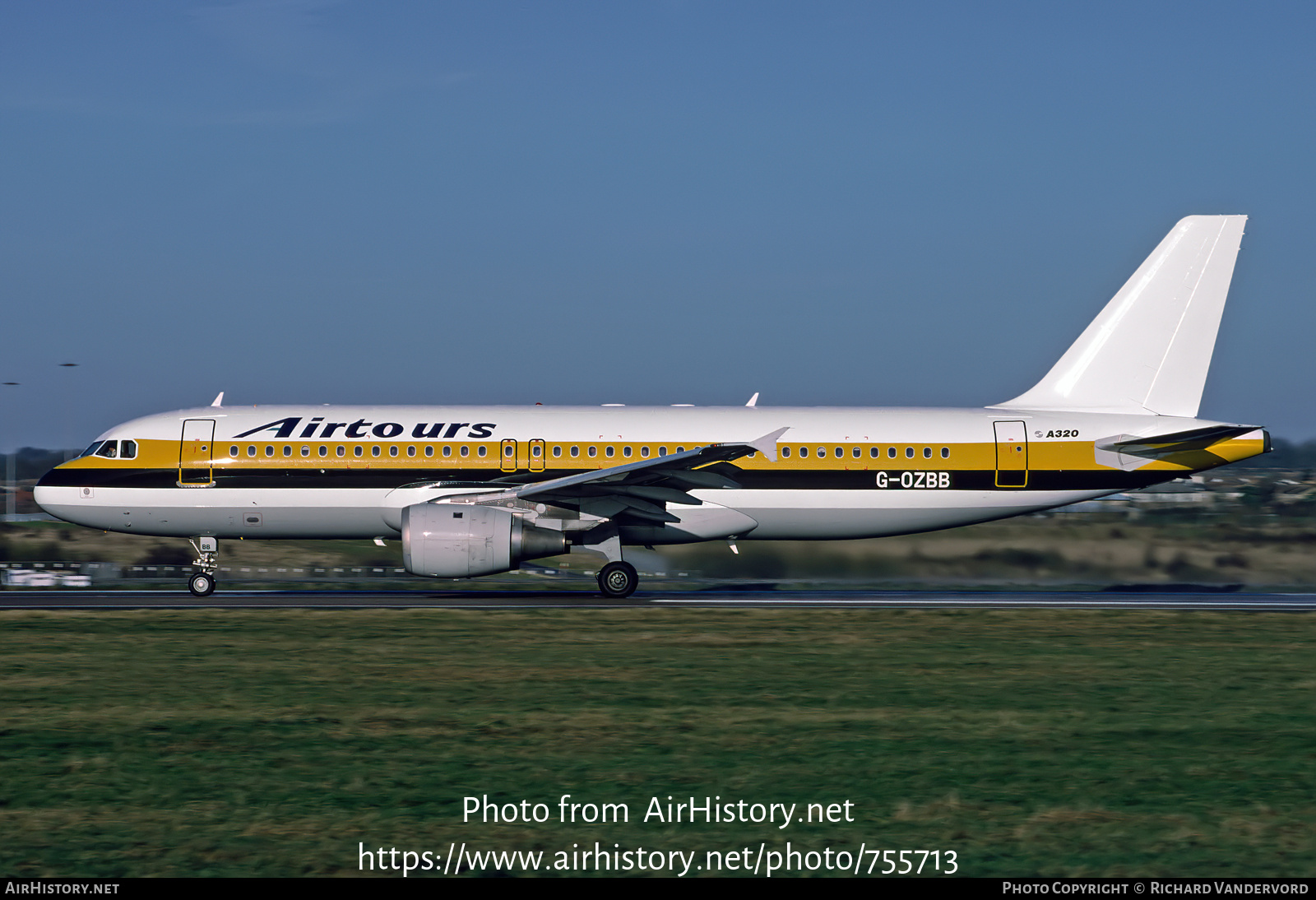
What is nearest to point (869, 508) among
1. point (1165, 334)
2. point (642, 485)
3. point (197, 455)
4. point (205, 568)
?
point (642, 485)

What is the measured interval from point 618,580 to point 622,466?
2.24 metres

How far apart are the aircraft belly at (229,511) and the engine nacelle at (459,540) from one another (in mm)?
2380

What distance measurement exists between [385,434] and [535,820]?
18.9 m

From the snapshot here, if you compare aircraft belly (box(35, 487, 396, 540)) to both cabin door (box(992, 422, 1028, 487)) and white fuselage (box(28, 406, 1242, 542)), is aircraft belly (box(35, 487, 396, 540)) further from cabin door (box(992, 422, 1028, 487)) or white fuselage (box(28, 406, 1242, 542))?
cabin door (box(992, 422, 1028, 487))

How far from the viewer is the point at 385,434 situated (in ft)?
88.1

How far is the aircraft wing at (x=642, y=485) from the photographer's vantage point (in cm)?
2480

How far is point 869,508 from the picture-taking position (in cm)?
2714

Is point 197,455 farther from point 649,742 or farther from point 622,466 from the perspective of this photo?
point 649,742

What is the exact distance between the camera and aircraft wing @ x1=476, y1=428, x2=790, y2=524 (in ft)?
81.4

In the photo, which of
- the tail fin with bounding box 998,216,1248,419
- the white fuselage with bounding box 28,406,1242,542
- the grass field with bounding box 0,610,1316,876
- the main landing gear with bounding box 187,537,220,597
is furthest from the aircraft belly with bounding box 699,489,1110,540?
the main landing gear with bounding box 187,537,220,597

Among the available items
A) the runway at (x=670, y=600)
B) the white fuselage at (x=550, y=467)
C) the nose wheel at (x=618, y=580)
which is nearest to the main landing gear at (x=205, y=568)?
the runway at (x=670, y=600)

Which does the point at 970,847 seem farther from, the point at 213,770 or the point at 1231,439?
the point at 1231,439

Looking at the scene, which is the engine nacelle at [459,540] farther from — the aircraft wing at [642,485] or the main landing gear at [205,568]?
the main landing gear at [205,568]

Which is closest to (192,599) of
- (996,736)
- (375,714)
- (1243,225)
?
(375,714)
